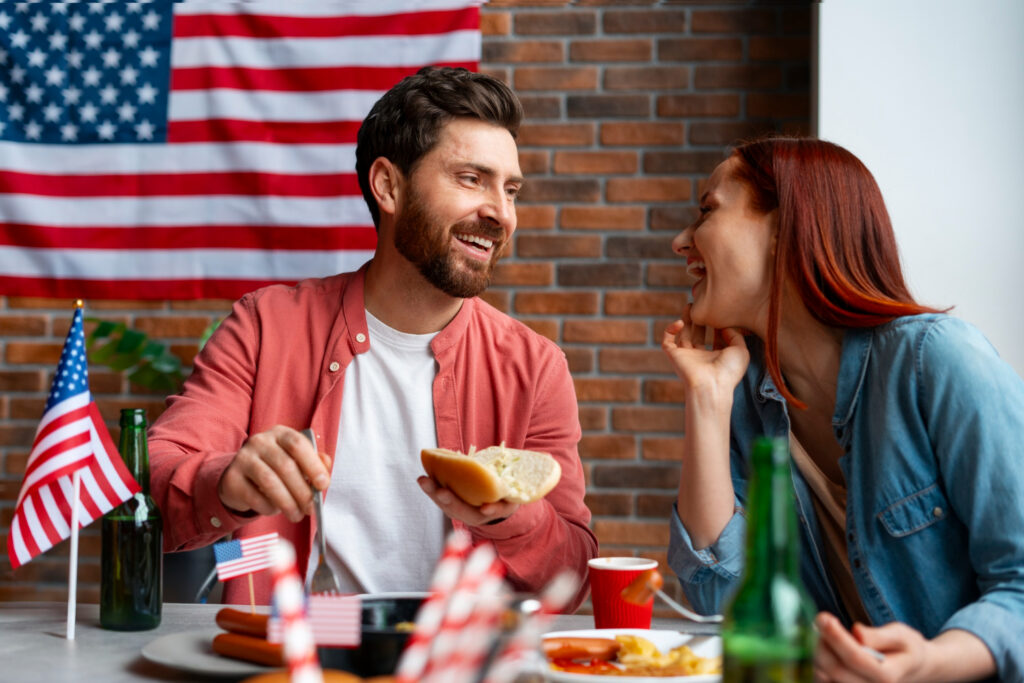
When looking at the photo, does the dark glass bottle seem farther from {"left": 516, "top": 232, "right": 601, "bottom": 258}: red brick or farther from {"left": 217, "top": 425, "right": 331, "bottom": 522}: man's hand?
{"left": 516, "top": 232, "right": 601, "bottom": 258}: red brick

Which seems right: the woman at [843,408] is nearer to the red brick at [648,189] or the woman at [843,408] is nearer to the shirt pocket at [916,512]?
the shirt pocket at [916,512]

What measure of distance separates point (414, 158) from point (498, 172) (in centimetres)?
18

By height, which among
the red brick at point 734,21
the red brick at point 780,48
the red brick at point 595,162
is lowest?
the red brick at point 595,162

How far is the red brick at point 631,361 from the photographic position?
296 cm

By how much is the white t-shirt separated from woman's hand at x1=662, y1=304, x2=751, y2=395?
1.73 ft

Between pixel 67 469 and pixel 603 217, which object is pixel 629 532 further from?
pixel 67 469

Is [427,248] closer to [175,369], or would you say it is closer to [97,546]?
[175,369]

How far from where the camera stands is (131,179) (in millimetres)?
3074

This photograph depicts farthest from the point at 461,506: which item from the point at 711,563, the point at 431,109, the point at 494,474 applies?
the point at 431,109

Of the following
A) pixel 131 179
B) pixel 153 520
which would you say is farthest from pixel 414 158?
pixel 131 179

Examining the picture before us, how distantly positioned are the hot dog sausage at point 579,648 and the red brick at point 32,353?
8.66 ft

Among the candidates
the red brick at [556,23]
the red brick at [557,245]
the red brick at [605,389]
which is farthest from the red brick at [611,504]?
the red brick at [556,23]

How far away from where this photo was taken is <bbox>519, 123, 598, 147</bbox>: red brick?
3002mm

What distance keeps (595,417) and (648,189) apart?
0.72m
